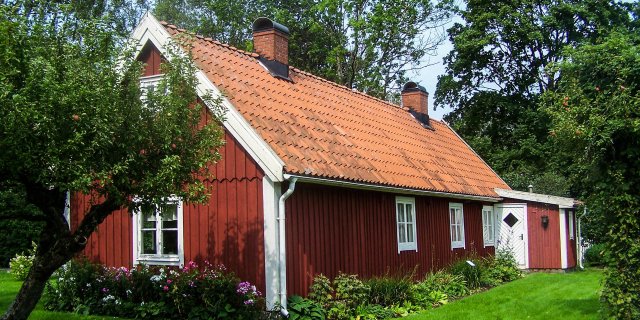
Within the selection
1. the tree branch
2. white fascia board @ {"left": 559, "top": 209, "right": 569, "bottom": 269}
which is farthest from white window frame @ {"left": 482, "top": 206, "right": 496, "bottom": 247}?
the tree branch

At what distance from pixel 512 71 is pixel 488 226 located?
15389 mm

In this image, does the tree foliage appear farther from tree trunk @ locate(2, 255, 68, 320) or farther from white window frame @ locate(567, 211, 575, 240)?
tree trunk @ locate(2, 255, 68, 320)

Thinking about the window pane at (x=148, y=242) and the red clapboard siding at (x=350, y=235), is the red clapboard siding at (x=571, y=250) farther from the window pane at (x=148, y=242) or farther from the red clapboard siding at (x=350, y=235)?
the window pane at (x=148, y=242)

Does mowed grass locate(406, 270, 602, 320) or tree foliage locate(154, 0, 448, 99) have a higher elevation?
tree foliage locate(154, 0, 448, 99)

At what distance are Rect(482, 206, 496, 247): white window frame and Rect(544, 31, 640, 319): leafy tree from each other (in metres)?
10.1

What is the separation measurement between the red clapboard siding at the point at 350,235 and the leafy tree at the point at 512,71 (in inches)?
486

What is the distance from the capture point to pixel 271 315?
10938 millimetres

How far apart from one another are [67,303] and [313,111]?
21.7ft

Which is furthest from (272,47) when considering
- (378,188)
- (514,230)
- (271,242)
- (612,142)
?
(514,230)

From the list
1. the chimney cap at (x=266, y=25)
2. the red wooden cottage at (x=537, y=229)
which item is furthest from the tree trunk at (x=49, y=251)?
the red wooden cottage at (x=537, y=229)

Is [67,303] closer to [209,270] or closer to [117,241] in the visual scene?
[117,241]

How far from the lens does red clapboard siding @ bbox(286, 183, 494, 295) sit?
11.8m

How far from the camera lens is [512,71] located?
Answer: 34688 millimetres

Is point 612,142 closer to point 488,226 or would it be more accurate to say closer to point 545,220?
point 545,220
